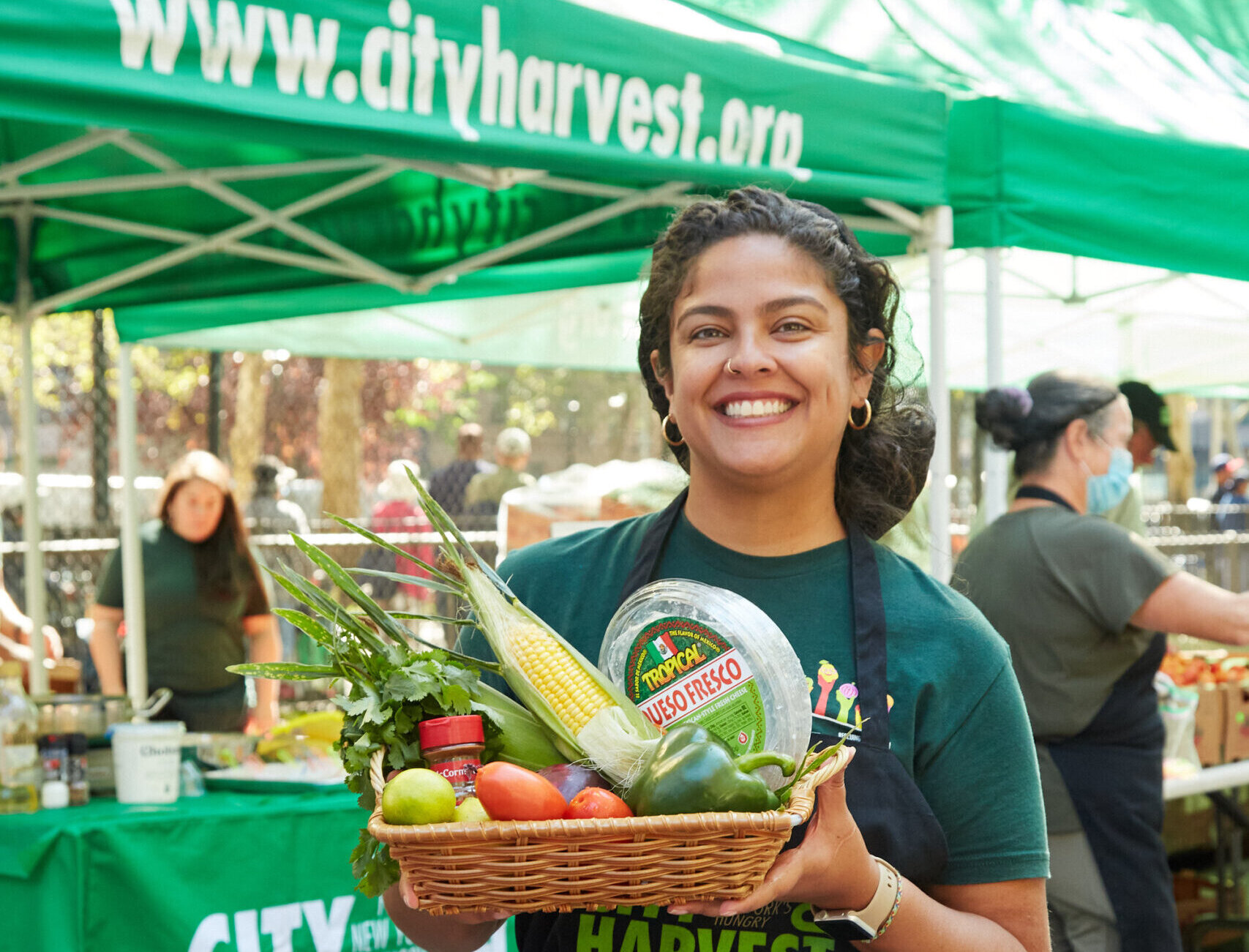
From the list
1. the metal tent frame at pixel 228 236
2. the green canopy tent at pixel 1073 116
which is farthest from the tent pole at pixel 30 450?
the green canopy tent at pixel 1073 116

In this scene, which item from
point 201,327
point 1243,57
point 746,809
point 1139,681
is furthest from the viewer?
point 201,327

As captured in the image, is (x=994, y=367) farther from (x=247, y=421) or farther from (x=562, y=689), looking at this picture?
(x=247, y=421)

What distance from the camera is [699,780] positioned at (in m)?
1.38

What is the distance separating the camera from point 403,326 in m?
7.25

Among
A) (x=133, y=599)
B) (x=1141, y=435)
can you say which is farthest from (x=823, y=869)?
(x=133, y=599)

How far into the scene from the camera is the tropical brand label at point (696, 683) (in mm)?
1558

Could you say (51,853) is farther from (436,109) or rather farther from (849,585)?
(849,585)

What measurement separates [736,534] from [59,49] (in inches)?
59.4

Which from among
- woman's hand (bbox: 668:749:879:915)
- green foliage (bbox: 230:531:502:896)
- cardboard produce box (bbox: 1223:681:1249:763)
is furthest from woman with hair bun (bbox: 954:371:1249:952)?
green foliage (bbox: 230:531:502:896)

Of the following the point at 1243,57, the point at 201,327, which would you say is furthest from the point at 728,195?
the point at 201,327

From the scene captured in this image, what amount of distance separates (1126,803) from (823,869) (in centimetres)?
237

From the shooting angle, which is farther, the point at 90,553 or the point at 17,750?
the point at 90,553

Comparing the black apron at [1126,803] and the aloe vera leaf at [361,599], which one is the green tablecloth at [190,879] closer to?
the black apron at [1126,803]

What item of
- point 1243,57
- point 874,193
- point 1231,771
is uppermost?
point 1243,57
